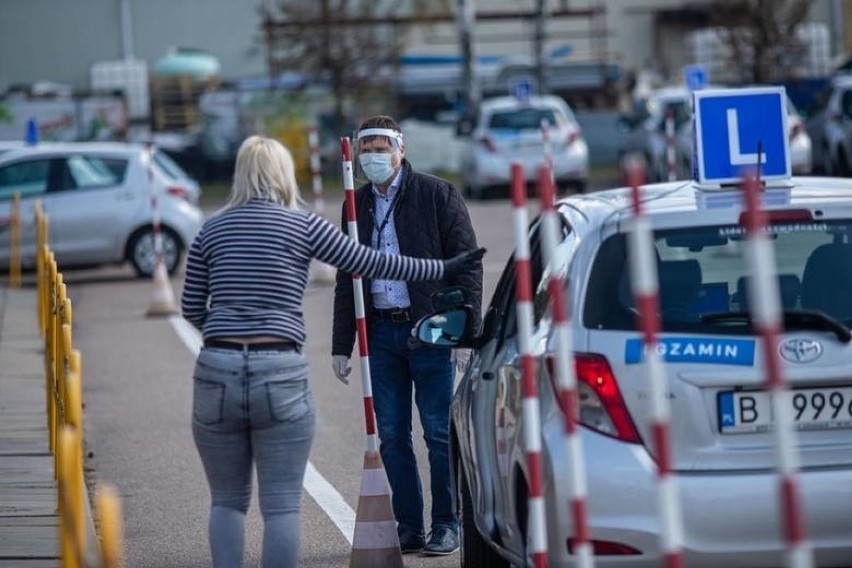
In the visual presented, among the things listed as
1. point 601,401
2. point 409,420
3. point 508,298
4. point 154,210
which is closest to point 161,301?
point 154,210

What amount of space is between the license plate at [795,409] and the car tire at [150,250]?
1704 centimetres

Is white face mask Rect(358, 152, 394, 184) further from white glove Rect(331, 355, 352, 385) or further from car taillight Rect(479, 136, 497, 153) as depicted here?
car taillight Rect(479, 136, 497, 153)

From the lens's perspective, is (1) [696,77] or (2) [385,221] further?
(1) [696,77]

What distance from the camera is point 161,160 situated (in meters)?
22.8

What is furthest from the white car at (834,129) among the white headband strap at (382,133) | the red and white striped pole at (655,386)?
the red and white striped pole at (655,386)

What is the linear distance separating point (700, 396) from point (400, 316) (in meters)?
2.45

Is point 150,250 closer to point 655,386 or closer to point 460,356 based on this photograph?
point 460,356

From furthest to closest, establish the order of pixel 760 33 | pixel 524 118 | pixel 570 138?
pixel 760 33
pixel 524 118
pixel 570 138

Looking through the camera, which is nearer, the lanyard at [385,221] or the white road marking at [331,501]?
the lanyard at [385,221]

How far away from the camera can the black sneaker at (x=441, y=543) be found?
308 inches

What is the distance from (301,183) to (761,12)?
36.6 ft

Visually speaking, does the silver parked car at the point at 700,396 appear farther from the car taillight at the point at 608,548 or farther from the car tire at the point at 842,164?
the car tire at the point at 842,164

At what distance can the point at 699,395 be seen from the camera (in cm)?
553

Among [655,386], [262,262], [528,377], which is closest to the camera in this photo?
[655,386]
